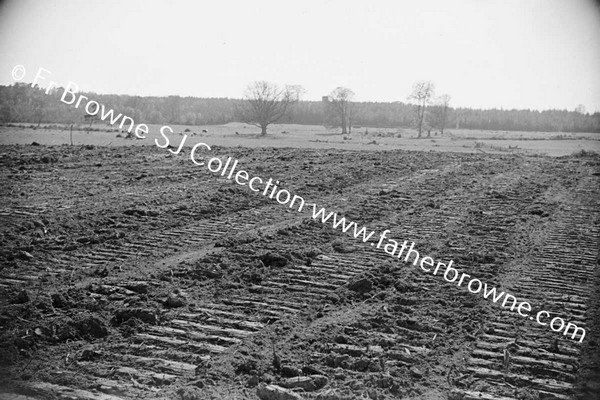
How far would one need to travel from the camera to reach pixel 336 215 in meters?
9.79

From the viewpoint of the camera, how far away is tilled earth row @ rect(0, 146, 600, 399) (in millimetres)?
3975

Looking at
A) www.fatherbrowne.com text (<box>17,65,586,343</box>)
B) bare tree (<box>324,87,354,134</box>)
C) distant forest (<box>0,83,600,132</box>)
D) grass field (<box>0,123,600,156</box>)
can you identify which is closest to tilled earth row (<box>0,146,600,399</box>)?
www.fatherbrowne.com text (<box>17,65,586,343</box>)

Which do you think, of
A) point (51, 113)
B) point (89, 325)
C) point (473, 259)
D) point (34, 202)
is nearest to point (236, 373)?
point (89, 325)

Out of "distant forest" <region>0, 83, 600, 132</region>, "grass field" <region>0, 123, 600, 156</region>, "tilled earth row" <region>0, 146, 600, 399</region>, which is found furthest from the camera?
"distant forest" <region>0, 83, 600, 132</region>

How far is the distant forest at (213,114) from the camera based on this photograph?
3238cm

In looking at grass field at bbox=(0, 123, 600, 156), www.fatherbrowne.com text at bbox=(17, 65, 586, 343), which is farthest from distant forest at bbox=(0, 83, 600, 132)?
www.fatherbrowne.com text at bbox=(17, 65, 586, 343)

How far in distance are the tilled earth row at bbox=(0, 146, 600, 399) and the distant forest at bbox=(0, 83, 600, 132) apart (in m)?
20.7

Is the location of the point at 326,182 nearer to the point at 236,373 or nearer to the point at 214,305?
the point at 214,305

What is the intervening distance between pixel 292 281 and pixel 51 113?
34774 mm

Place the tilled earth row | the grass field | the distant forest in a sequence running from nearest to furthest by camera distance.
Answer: the tilled earth row
the grass field
the distant forest

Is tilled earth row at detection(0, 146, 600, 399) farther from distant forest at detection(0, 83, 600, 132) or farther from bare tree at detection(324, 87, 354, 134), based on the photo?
bare tree at detection(324, 87, 354, 134)

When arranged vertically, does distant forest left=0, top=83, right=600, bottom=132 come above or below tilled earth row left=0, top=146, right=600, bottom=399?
above

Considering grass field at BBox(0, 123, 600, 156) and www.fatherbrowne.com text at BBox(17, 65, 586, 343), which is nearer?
www.fatherbrowne.com text at BBox(17, 65, 586, 343)

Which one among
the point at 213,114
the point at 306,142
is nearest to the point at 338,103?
the point at 213,114
